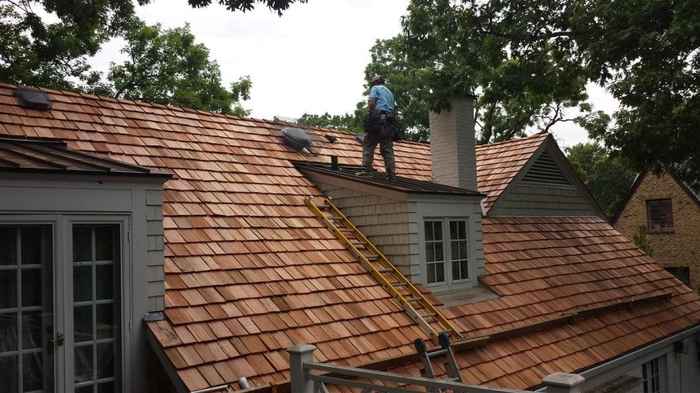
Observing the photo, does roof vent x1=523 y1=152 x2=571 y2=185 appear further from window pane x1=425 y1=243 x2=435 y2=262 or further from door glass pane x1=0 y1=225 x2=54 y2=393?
door glass pane x1=0 y1=225 x2=54 y2=393

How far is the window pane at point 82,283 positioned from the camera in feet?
19.2

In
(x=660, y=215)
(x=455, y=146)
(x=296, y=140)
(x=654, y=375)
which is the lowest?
(x=654, y=375)

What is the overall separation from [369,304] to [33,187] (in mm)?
4516

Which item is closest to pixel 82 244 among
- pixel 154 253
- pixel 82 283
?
pixel 82 283

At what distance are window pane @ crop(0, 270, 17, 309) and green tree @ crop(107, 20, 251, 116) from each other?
64.6 ft

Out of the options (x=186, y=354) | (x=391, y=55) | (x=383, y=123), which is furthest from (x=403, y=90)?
(x=186, y=354)

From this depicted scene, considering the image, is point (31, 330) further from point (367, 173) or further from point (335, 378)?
point (367, 173)

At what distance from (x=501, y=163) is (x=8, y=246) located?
11882mm

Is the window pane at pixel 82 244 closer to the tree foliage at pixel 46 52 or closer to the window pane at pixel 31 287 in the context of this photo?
the window pane at pixel 31 287

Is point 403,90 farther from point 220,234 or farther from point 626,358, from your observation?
point 220,234

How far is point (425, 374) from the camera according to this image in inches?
307

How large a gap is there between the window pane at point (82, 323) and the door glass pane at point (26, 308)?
234mm

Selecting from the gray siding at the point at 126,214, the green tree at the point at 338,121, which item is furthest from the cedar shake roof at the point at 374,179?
the green tree at the point at 338,121

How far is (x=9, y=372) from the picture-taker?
5387 millimetres
